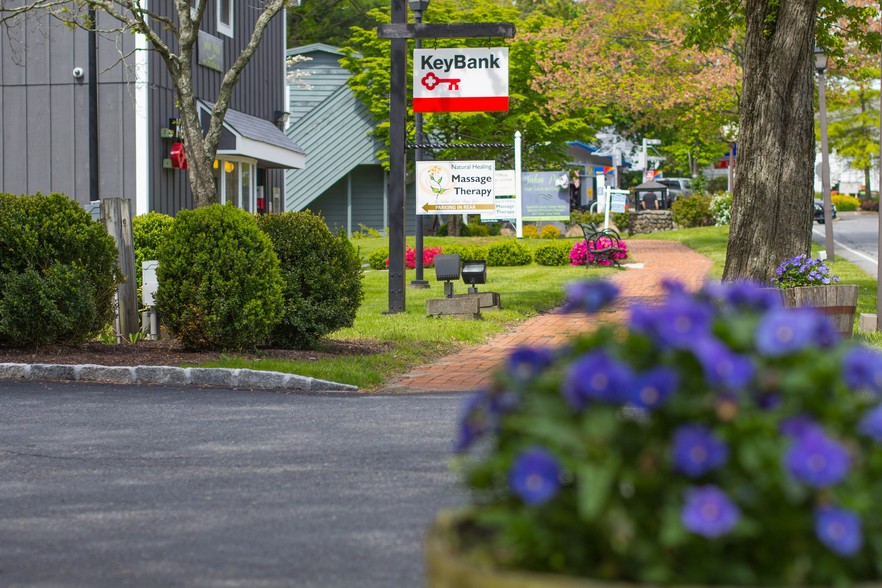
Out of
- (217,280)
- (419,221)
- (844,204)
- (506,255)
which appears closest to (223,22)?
(419,221)

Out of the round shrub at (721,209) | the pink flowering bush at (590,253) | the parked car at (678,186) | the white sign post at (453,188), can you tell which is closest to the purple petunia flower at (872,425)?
the white sign post at (453,188)

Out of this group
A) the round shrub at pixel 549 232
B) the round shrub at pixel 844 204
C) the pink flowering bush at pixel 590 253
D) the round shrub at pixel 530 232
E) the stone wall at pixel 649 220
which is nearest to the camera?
the pink flowering bush at pixel 590 253

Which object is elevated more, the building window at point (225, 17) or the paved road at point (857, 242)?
the building window at point (225, 17)

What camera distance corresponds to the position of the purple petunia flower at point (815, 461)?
196 cm

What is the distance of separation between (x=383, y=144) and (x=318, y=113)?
2.54 meters

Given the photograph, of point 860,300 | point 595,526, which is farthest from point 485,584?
point 860,300

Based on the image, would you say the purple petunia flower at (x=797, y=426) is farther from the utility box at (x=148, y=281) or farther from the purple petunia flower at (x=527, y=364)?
the utility box at (x=148, y=281)

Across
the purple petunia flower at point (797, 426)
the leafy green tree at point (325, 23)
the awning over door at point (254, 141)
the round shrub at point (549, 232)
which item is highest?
the leafy green tree at point (325, 23)

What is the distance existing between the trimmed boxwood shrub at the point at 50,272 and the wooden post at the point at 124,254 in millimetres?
769

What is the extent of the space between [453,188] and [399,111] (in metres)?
1.86

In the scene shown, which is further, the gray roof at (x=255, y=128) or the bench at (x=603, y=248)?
the bench at (x=603, y=248)

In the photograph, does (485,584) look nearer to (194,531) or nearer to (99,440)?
(194,531)

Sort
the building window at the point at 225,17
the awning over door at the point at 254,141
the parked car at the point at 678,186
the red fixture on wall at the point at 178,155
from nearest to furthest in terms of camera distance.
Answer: the red fixture on wall at the point at 178,155 → the awning over door at the point at 254,141 → the building window at the point at 225,17 → the parked car at the point at 678,186

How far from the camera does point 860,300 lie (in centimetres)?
1812
